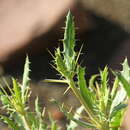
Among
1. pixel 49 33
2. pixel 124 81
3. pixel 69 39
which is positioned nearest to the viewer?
pixel 124 81

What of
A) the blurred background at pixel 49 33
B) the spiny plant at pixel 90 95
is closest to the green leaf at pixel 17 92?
the spiny plant at pixel 90 95

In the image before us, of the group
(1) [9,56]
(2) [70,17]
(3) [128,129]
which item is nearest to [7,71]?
(1) [9,56]

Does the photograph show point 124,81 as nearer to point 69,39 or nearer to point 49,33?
point 69,39

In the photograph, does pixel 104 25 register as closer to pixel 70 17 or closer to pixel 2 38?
pixel 2 38

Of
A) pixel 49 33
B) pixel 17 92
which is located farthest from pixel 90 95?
pixel 49 33

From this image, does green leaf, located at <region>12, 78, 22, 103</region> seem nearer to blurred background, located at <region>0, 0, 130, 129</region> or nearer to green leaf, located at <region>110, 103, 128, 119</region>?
green leaf, located at <region>110, 103, 128, 119</region>

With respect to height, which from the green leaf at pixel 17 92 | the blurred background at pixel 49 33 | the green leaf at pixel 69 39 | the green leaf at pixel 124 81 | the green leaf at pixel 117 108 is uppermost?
the green leaf at pixel 69 39

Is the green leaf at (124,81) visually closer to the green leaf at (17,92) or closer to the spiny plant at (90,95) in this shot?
the spiny plant at (90,95)

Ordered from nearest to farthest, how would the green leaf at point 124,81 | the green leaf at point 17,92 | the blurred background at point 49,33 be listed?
the green leaf at point 124,81
the green leaf at point 17,92
the blurred background at point 49,33

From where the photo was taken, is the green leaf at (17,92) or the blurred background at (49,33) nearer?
the green leaf at (17,92)
